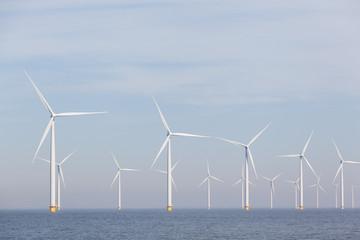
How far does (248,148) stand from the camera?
488 feet

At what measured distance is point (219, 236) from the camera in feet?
249

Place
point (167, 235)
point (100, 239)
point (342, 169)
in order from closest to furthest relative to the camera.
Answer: point (100, 239) < point (167, 235) < point (342, 169)

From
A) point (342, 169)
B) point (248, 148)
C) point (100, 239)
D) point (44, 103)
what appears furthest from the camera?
point (342, 169)

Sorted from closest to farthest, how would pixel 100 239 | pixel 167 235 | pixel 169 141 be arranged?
pixel 100 239
pixel 167 235
pixel 169 141

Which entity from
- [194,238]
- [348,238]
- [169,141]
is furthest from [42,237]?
[169,141]

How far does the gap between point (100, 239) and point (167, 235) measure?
9931 millimetres

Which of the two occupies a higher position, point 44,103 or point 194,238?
point 44,103

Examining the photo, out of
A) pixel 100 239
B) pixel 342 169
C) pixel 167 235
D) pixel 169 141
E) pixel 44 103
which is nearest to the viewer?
pixel 100 239

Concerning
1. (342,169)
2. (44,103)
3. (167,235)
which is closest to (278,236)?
(167,235)

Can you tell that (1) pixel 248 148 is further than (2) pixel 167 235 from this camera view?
Yes

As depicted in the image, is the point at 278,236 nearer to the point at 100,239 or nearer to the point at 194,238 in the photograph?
the point at 194,238

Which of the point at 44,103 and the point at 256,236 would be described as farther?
the point at 44,103

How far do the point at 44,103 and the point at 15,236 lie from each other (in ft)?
124

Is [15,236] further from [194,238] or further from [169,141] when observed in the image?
[169,141]
